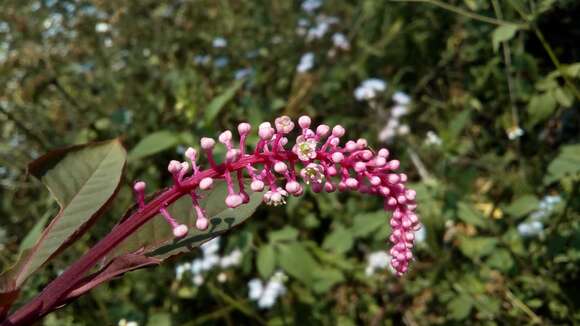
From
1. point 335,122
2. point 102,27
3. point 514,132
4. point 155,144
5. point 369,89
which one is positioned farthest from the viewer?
point 102,27

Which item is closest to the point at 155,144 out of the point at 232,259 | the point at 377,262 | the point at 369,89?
the point at 232,259

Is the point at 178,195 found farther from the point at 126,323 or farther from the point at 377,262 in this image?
the point at 377,262

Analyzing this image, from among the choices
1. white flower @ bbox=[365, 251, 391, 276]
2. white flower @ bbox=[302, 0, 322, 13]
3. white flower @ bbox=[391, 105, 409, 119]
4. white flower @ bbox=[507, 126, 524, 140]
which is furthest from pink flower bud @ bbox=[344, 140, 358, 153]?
white flower @ bbox=[302, 0, 322, 13]

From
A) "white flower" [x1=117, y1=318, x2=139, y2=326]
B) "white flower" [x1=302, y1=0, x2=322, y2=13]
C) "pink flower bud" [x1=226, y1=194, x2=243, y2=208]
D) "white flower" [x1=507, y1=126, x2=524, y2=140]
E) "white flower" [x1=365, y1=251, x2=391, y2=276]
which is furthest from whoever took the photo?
"white flower" [x1=302, y1=0, x2=322, y2=13]

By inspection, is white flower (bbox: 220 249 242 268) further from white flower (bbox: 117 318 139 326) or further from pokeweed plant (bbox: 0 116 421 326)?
pokeweed plant (bbox: 0 116 421 326)

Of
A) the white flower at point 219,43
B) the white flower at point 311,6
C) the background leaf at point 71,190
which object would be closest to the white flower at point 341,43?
the white flower at point 311,6

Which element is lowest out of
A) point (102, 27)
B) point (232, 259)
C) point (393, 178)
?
point (232, 259)

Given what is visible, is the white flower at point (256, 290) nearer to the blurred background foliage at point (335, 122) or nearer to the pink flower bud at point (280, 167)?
the blurred background foliage at point (335, 122)
